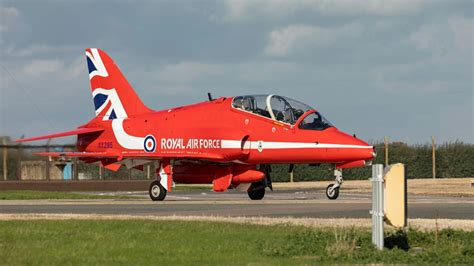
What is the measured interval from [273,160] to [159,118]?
507 centimetres

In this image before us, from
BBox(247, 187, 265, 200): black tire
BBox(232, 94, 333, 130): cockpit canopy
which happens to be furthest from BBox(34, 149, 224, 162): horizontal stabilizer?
BBox(247, 187, 265, 200): black tire

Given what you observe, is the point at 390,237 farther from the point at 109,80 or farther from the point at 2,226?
the point at 109,80

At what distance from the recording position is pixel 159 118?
31844 mm

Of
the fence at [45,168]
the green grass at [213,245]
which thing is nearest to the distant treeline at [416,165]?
the fence at [45,168]

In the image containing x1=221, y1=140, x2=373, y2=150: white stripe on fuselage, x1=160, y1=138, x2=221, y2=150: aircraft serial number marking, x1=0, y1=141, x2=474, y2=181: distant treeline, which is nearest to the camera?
x1=221, y1=140, x2=373, y2=150: white stripe on fuselage

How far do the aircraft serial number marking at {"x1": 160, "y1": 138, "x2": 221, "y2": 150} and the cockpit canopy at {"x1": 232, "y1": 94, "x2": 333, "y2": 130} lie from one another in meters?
1.47

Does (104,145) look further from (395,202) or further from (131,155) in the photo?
(395,202)

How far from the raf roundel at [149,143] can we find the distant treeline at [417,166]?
2686 centimetres

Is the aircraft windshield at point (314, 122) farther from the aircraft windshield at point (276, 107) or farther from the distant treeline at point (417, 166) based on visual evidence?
the distant treeline at point (417, 166)

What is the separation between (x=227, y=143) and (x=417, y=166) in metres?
32.1

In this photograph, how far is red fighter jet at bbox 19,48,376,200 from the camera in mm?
28219

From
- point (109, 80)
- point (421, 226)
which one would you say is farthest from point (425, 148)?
point (421, 226)

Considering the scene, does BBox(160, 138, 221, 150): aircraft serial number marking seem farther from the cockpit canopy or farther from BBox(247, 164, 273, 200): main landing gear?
BBox(247, 164, 273, 200): main landing gear

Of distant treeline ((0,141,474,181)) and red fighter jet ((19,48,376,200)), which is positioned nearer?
red fighter jet ((19,48,376,200))
